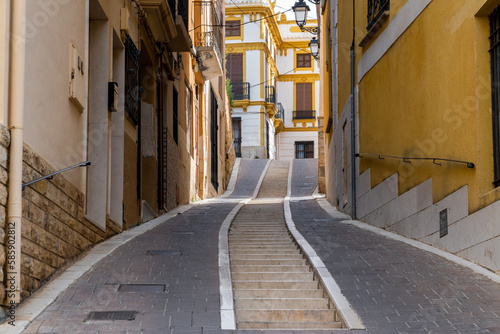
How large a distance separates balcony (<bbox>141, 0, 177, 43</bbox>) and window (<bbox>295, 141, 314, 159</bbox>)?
37.0 metres

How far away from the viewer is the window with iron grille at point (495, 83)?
862 cm

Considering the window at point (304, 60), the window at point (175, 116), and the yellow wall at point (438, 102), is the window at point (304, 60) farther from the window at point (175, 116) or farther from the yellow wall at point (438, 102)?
the yellow wall at point (438, 102)

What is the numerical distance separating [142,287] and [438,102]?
497 cm

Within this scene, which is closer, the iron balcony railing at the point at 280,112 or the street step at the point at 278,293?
the street step at the point at 278,293

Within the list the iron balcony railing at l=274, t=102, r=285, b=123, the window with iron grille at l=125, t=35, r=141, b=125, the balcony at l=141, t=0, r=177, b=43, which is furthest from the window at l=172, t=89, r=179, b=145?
the iron balcony railing at l=274, t=102, r=285, b=123

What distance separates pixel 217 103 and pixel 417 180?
2048cm

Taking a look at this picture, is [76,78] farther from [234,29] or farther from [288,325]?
[234,29]

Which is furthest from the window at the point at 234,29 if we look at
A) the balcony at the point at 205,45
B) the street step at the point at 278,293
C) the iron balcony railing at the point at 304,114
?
the street step at the point at 278,293

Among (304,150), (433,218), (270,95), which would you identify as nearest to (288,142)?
(304,150)

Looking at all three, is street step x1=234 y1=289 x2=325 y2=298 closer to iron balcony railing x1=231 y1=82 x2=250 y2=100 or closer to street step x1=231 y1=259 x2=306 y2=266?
street step x1=231 y1=259 x2=306 y2=266

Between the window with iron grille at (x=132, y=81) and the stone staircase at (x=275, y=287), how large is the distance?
3232 millimetres

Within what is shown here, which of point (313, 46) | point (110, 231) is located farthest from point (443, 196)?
point (313, 46)

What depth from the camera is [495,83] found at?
872 cm

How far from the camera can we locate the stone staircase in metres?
7.49
